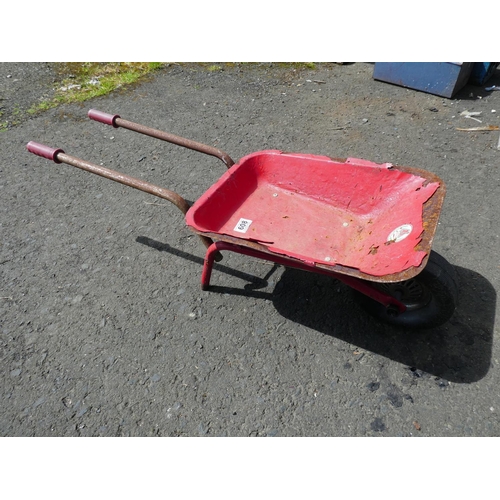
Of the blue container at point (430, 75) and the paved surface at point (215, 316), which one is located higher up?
the blue container at point (430, 75)

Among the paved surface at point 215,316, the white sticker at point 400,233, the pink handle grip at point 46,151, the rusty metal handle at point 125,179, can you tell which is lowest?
the paved surface at point 215,316

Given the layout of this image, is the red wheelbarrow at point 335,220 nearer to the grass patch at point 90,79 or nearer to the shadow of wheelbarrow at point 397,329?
the shadow of wheelbarrow at point 397,329

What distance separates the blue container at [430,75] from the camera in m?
4.57

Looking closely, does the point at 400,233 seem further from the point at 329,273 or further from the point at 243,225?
the point at 243,225

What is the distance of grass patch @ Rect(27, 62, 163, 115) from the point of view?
5.34m

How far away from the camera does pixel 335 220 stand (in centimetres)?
282

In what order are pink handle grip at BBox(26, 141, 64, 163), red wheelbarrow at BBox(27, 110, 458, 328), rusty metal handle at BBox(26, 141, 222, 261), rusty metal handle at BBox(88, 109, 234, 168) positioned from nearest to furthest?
1. red wheelbarrow at BBox(27, 110, 458, 328)
2. rusty metal handle at BBox(26, 141, 222, 261)
3. pink handle grip at BBox(26, 141, 64, 163)
4. rusty metal handle at BBox(88, 109, 234, 168)

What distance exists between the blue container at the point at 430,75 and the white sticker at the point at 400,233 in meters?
3.06

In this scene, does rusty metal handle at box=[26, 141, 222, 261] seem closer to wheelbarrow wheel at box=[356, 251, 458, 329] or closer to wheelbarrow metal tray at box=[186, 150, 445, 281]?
wheelbarrow metal tray at box=[186, 150, 445, 281]

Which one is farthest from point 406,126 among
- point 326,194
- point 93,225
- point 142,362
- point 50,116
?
point 50,116

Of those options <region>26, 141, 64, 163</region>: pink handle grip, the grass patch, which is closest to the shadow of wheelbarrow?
<region>26, 141, 64, 163</region>: pink handle grip

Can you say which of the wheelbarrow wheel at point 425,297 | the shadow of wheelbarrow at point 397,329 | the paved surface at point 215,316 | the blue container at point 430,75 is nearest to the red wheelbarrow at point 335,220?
the wheelbarrow wheel at point 425,297

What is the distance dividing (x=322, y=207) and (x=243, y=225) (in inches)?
22.6

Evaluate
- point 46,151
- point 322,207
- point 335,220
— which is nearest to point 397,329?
point 335,220
